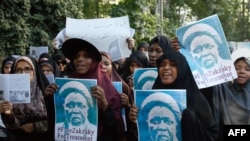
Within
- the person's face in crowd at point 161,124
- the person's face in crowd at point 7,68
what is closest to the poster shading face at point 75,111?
the person's face in crowd at point 161,124

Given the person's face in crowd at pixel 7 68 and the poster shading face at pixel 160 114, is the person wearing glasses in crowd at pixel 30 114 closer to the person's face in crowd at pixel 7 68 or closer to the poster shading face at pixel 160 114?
the poster shading face at pixel 160 114

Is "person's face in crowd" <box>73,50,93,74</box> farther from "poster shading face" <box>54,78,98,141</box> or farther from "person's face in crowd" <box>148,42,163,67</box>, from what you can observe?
"person's face in crowd" <box>148,42,163,67</box>

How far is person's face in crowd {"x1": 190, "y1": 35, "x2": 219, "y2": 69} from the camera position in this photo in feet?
11.8

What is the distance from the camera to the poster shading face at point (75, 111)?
336cm

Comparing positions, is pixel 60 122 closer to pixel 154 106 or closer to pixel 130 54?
pixel 154 106

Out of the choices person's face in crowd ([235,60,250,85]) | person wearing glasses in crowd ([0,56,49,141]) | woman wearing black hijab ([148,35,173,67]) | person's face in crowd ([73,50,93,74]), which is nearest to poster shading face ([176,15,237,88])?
person's face in crowd ([235,60,250,85])

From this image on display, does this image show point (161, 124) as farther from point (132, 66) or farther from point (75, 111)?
point (132, 66)

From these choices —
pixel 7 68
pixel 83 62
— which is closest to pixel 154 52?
pixel 83 62

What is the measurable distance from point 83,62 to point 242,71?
1.38 meters

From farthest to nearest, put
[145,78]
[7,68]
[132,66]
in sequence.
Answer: [7,68] < [132,66] < [145,78]

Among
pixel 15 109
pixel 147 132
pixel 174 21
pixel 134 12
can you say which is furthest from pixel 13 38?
pixel 174 21

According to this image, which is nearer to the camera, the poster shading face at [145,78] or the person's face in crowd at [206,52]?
the person's face in crowd at [206,52]

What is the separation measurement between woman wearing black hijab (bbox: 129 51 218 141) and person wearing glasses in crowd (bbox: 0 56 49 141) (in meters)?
0.93

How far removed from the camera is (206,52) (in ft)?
11.8
